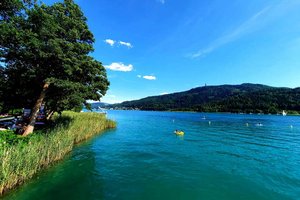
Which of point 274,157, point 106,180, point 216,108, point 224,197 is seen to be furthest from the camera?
point 216,108

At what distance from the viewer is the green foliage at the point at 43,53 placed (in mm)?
12430

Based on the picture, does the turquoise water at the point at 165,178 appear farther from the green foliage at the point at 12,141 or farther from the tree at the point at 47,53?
the tree at the point at 47,53

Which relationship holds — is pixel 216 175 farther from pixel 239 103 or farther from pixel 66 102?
pixel 239 103

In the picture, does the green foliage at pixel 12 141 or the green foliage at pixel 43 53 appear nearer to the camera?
the green foliage at pixel 12 141

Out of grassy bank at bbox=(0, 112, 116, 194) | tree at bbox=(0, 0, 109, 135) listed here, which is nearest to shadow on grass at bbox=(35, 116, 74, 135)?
tree at bbox=(0, 0, 109, 135)

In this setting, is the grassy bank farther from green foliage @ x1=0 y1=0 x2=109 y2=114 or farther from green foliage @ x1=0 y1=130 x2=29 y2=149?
green foliage @ x1=0 y1=0 x2=109 y2=114

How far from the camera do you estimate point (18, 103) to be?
17438mm

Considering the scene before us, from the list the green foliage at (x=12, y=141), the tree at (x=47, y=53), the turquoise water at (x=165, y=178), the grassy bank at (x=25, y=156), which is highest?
the tree at (x=47, y=53)

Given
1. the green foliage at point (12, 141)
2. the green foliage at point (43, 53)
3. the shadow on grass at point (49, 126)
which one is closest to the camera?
the green foliage at point (12, 141)

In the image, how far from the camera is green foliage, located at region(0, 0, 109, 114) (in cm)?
1243

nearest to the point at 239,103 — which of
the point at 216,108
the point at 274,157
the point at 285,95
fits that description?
the point at 216,108

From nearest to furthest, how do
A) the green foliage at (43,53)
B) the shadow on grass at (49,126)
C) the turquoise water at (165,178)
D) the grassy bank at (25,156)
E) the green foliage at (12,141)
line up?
1. the grassy bank at (25,156)
2. the turquoise water at (165,178)
3. the green foliage at (12,141)
4. the green foliage at (43,53)
5. the shadow on grass at (49,126)

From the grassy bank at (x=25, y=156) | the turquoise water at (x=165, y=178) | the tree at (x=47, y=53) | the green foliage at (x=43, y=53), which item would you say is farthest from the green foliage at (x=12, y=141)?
the green foliage at (x=43, y=53)

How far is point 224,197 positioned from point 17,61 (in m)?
17.3
